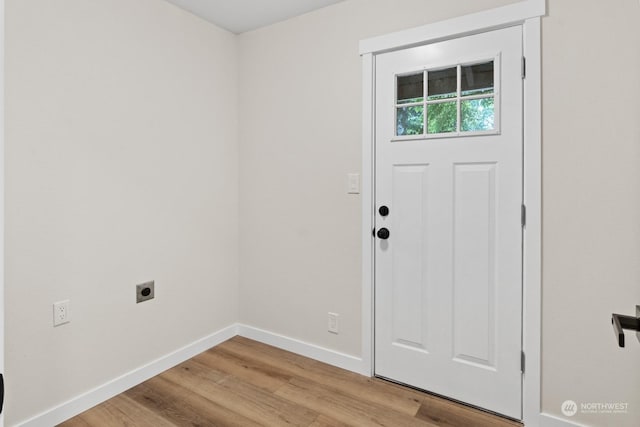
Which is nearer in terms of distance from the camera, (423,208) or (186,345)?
(423,208)

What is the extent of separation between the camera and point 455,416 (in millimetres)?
1897

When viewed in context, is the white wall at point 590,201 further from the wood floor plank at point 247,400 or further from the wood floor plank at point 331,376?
the wood floor plank at point 247,400

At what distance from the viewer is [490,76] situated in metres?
1.91

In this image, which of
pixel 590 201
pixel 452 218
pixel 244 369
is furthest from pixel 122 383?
pixel 590 201

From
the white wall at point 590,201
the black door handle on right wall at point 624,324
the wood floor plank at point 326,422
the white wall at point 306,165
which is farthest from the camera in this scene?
the white wall at point 306,165

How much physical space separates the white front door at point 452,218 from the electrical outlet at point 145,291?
4.60ft

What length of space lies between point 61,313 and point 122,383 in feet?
1.86

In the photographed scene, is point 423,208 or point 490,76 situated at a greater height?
point 490,76

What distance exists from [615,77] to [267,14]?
79.6 inches

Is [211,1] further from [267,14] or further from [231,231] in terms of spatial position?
[231,231]

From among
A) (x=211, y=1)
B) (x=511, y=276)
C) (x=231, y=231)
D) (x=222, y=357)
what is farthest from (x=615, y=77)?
(x=222, y=357)

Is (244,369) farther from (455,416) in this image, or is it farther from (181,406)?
(455,416)

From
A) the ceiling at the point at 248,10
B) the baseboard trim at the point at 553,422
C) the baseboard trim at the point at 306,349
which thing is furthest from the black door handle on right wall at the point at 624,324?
the ceiling at the point at 248,10

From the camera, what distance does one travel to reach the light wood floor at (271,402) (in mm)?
1862
